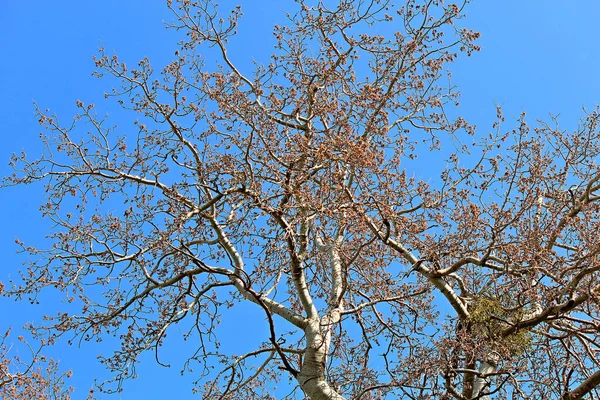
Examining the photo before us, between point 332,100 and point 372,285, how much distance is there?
2.42 m

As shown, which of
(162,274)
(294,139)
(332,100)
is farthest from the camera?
(332,100)

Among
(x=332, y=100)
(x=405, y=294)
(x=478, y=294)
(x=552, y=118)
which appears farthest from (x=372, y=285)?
(x=552, y=118)

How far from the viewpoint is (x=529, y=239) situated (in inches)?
267

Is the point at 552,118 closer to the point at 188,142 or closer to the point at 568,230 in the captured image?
the point at 568,230

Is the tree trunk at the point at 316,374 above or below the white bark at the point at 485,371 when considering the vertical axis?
above

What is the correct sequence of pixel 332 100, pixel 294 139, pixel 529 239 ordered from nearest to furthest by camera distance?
pixel 529 239 → pixel 294 139 → pixel 332 100

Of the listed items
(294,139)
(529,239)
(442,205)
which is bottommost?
(529,239)

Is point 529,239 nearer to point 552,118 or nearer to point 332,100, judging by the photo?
point 332,100

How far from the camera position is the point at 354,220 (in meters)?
6.81

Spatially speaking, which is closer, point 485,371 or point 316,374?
point 316,374

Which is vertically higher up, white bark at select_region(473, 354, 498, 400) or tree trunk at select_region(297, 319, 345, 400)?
tree trunk at select_region(297, 319, 345, 400)

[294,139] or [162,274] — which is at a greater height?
[294,139]

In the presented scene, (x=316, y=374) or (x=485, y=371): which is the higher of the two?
(x=316, y=374)

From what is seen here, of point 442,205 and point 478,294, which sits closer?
point 478,294
